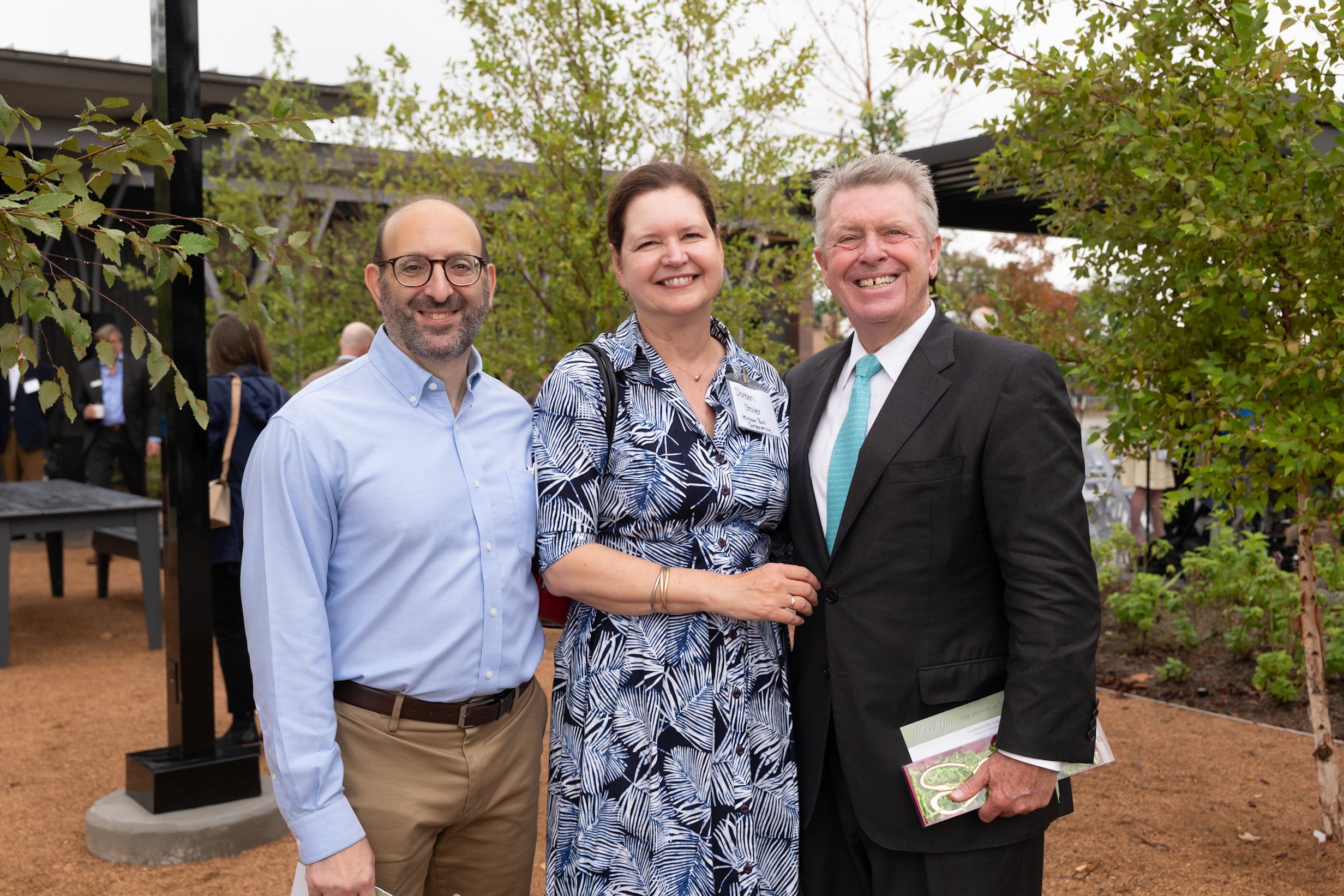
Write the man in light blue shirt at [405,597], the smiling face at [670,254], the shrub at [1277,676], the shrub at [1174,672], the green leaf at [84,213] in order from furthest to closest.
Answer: the shrub at [1174,672], the shrub at [1277,676], the smiling face at [670,254], the man in light blue shirt at [405,597], the green leaf at [84,213]

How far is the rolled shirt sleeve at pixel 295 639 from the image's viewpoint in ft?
6.77

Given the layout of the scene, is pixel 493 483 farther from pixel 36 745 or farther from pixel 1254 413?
pixel 36 745

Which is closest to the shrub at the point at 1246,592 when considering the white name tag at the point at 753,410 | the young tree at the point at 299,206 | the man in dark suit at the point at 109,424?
the white name tag at the point at 753,410

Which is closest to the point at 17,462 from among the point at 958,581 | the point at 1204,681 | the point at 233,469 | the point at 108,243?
the point at 233,469

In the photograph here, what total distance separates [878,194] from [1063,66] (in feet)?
6.69

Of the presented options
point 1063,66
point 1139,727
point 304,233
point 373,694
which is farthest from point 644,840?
point 1139,727

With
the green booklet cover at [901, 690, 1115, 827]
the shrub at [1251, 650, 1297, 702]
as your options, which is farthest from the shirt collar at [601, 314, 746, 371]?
the shrub at [1251, 650, 1297, 702]

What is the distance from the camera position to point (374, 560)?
221cm

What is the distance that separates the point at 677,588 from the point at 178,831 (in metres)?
3.07

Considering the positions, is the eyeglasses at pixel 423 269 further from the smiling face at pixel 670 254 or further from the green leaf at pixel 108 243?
the green leaf at pixel 108 243

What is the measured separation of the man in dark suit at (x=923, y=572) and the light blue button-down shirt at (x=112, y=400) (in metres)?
10.9

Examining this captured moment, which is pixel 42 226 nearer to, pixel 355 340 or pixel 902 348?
pixel 902 348

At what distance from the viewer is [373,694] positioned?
7.29 ft

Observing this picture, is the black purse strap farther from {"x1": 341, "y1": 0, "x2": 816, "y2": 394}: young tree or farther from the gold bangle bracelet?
{"x1": 341, "y1": 0, "x2": 816, "y2": 394}: young tree
